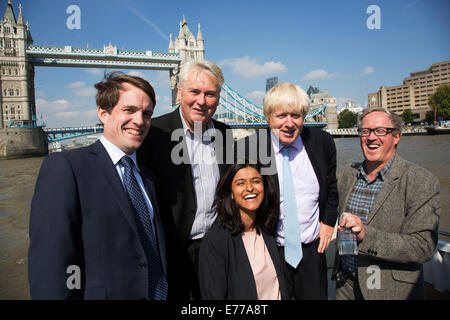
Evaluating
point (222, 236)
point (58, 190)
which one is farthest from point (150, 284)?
point (58, 190)

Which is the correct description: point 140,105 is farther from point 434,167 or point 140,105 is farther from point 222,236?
point 434,167

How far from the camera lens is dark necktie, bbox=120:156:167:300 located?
3.41 feet

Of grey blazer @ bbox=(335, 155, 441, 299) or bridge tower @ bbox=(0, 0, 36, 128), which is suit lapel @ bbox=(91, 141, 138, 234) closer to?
grey blazer @ bbox=(335, 155, 441, 299)

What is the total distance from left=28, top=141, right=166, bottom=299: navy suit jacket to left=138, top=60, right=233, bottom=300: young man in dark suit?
0.39m

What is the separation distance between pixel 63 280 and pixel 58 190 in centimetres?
26

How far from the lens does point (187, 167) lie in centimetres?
140

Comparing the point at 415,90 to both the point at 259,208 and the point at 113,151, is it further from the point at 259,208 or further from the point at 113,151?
the point at 113,151

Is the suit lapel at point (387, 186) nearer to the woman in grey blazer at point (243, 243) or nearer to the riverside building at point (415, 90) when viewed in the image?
the woman in grey blazer at point (243, 243)

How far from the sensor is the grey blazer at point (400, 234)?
3.48 feet

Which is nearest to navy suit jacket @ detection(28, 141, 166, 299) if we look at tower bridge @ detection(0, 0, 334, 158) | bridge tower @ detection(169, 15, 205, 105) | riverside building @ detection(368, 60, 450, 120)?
tower bridge @ detection(0, 0, 334, 158)

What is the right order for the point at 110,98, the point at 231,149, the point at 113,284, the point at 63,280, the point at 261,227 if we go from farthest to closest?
the point at 231,149, the point at 261,227, the point at 110,98, the point at 113,284, the point at 63,280

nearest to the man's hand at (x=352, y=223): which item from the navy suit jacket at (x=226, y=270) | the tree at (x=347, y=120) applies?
the navy suit jacket at (x=226, y=270)

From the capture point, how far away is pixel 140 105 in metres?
1.05

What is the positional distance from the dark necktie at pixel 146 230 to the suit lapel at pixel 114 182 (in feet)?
0.19
